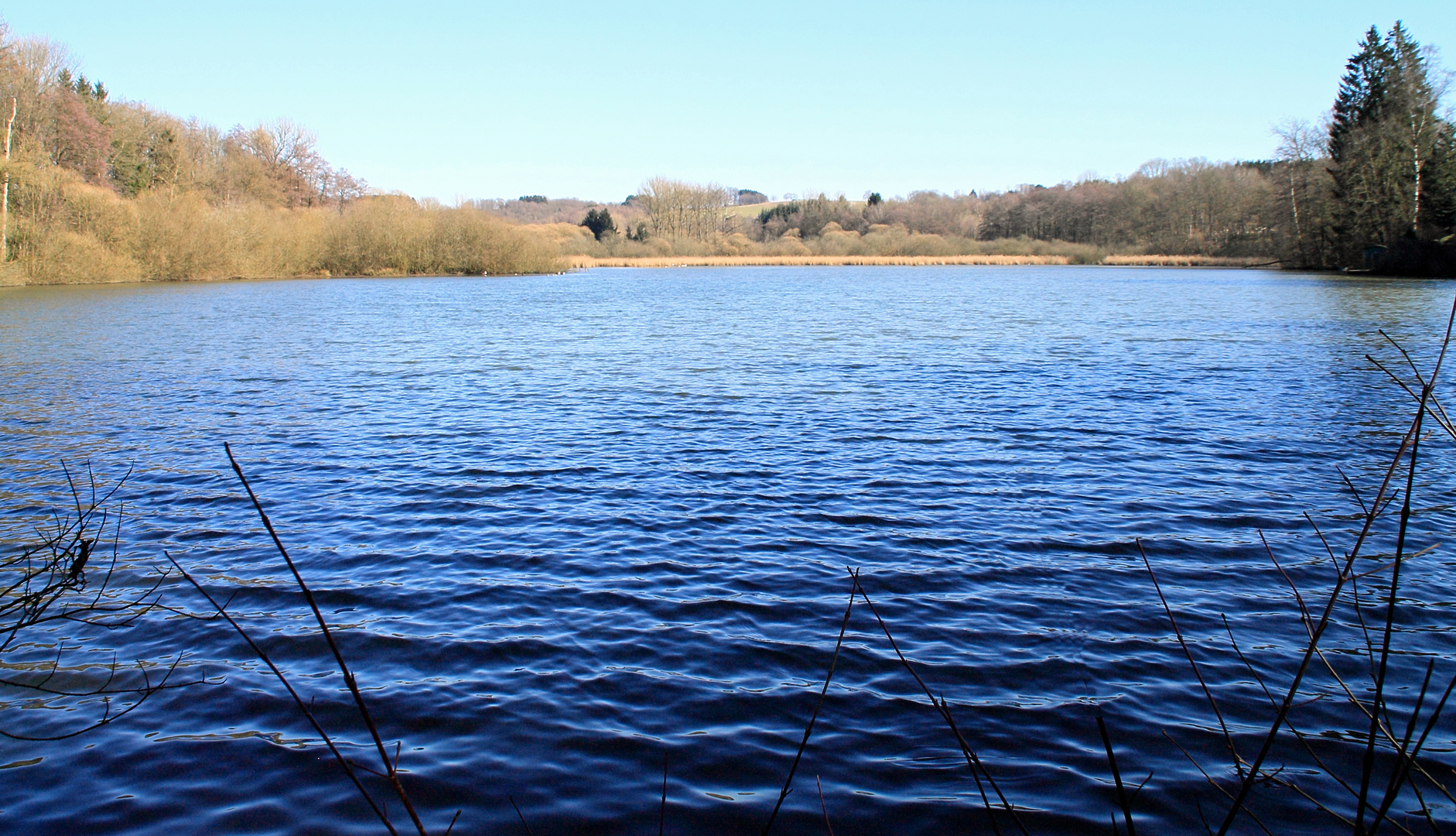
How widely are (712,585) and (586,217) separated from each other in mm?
118933

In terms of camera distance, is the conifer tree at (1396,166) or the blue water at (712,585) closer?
the blue water at (712,585)

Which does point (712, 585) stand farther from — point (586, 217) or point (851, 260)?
point (586, 217)

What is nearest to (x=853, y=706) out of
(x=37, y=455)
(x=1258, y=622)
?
(x=1258, y=622)

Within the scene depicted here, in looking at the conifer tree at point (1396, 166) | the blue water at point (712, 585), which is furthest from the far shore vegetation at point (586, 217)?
the blue water at point (712, 585)

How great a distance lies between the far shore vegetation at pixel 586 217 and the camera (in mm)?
45094

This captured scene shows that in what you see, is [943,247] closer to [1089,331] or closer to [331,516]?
[1089,331]

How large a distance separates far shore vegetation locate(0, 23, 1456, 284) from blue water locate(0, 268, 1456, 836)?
3545 cm

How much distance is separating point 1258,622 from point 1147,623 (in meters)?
0.73

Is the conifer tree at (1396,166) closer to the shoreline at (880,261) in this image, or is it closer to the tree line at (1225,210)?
the tree line at (1225,210)

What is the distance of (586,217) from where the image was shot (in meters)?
Answer: 121

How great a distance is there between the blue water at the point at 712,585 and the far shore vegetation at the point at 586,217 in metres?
35.4

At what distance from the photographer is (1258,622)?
6188 mm

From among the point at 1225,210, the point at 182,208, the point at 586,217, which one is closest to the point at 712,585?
the point at 182,208

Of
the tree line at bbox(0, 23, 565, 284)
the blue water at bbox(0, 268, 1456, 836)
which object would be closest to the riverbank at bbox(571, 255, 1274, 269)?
the tree line at bbox(0, 23, 565, 284)
